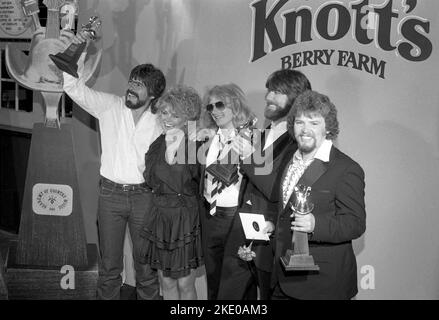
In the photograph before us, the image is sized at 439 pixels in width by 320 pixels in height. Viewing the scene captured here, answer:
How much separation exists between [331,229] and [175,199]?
1120 mm

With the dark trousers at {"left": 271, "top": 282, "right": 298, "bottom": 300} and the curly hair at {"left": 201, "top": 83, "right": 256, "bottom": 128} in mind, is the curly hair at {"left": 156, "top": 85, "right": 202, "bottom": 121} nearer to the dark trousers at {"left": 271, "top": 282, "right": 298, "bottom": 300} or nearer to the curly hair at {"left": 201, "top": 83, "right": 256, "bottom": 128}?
the curly hair at {"left": 201, "top": 83, "right": 256, "bottom": 128}

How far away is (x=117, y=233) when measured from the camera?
12.5ft

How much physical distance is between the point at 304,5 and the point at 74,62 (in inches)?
56.7

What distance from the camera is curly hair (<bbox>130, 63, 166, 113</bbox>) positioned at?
3709 mm

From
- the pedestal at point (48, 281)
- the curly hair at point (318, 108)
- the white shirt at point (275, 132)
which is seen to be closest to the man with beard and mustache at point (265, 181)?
the white shirt at point (275, 132)

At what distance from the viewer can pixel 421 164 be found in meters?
3.73

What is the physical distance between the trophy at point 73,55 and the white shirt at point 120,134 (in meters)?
0.06


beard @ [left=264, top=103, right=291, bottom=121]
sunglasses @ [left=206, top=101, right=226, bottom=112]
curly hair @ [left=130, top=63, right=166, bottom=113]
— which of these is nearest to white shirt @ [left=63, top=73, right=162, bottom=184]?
curly hair @ [left=130, top=63, right=166, bottom=113]

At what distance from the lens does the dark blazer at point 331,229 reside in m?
2.62

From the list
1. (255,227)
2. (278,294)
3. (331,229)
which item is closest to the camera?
(331,229)

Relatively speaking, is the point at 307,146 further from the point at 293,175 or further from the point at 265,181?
the point at 265,181

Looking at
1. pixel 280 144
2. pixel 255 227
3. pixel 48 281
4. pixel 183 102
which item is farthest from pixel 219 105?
pixel 48 281
